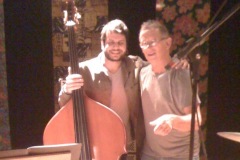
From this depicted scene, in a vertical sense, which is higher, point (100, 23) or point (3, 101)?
point (100, 23)

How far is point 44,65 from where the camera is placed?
2924 mm

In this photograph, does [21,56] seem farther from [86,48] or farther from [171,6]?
[171,6]

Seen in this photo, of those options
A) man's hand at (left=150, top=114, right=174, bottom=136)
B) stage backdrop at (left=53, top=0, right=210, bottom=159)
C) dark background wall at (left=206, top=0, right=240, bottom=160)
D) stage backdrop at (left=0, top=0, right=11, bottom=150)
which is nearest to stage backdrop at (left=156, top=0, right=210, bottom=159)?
stage backdrop at (left=53, top=0, right=210, bottom=159)

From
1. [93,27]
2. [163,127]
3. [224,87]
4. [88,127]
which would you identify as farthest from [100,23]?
[163,127]

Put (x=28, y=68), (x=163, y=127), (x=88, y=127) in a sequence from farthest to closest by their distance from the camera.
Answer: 1. (x=28, y=68)
2. (x=88, y=127)
3. (x=163, y=127)

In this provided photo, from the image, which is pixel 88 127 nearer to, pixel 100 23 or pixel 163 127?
pixel 163 127

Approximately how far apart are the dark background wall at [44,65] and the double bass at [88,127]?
1.20 metres

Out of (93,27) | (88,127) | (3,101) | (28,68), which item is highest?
(93,27)

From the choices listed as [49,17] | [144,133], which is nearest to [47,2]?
[49,17]

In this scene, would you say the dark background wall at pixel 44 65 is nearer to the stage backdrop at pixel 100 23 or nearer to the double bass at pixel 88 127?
the stage backdrop at pixel 100 23

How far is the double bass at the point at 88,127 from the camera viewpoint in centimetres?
173

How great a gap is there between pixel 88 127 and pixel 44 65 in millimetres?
1312

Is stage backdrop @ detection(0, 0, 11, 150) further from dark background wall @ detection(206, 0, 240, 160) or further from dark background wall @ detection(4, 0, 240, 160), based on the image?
dark background wall @ detection(206, 0, 240, 160)

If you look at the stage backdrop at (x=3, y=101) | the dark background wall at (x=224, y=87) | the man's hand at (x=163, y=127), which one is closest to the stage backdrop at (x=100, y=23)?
the dark background wall at (x=224, y=87)
